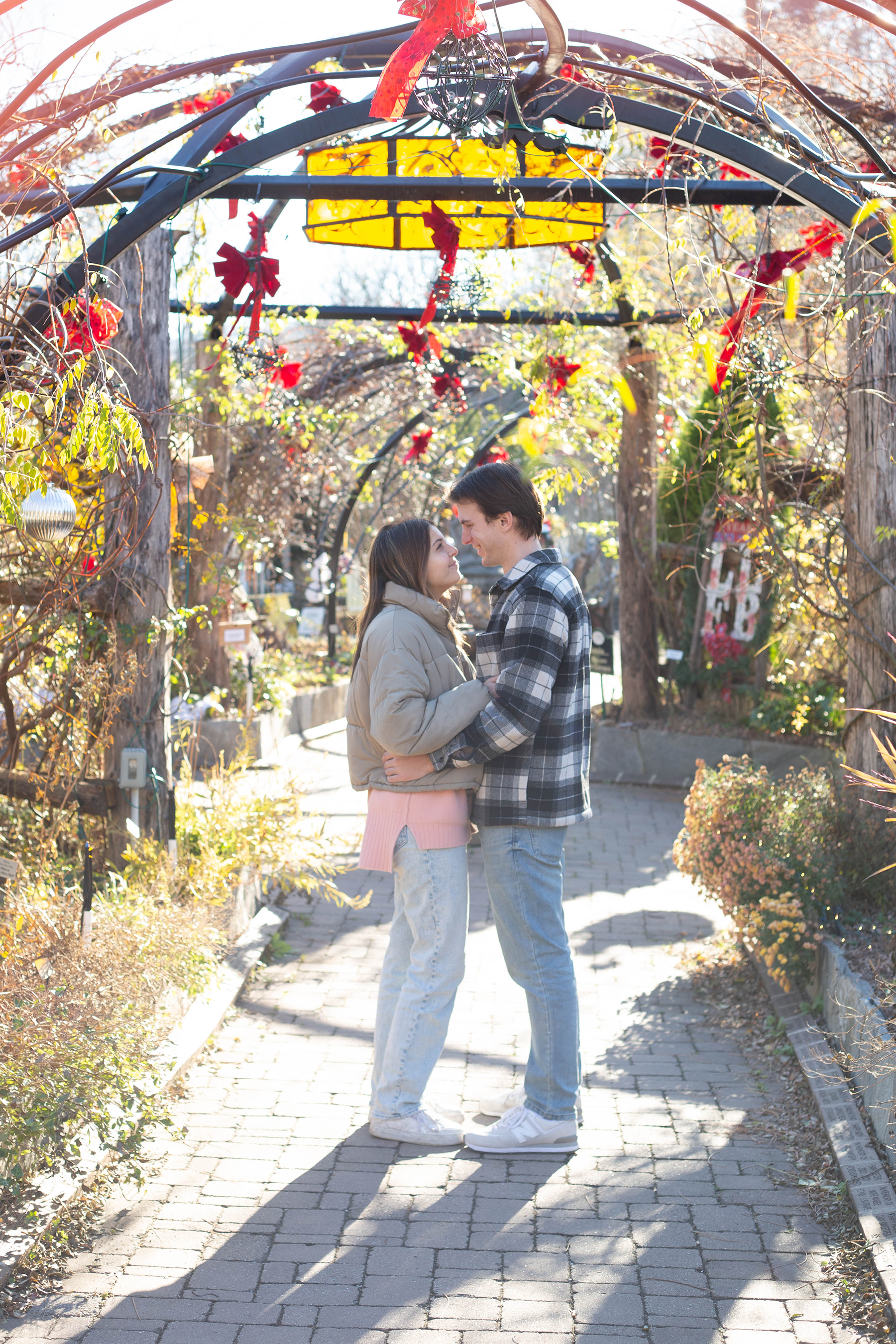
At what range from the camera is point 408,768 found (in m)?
3.25

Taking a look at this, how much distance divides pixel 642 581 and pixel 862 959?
20.8ft

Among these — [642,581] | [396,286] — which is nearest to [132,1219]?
[642,581]

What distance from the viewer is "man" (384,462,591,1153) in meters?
3.22

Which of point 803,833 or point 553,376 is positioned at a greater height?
point 553,376

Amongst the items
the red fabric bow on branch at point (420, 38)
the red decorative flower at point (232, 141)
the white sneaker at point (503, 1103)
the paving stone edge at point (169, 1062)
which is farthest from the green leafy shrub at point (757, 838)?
the red decorative flower at point (232, 141)

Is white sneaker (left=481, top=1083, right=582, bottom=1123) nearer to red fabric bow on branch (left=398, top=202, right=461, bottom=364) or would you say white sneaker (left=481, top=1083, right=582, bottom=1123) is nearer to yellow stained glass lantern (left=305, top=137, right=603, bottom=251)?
yellow stained glass lantern (left=305, top=137, right=603, bottom=251)

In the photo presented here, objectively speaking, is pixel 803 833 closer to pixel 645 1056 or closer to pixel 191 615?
pixel 645 1056

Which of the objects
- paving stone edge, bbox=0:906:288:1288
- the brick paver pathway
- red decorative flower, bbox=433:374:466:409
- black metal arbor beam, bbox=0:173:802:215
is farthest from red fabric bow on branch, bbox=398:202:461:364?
the brick paver pathway

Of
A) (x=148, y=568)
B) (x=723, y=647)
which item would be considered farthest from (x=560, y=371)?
(x=723, y=647)

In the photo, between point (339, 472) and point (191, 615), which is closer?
point (191, 615)

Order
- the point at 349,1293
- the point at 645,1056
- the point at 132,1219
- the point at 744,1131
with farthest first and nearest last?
1. the point at 645,1056
2. the point at 744,1131
3. the point at 132,1219
4. the point at 349,1293

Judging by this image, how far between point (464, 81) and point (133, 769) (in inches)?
111

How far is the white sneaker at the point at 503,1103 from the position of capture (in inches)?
139

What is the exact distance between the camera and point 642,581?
9.98 m
